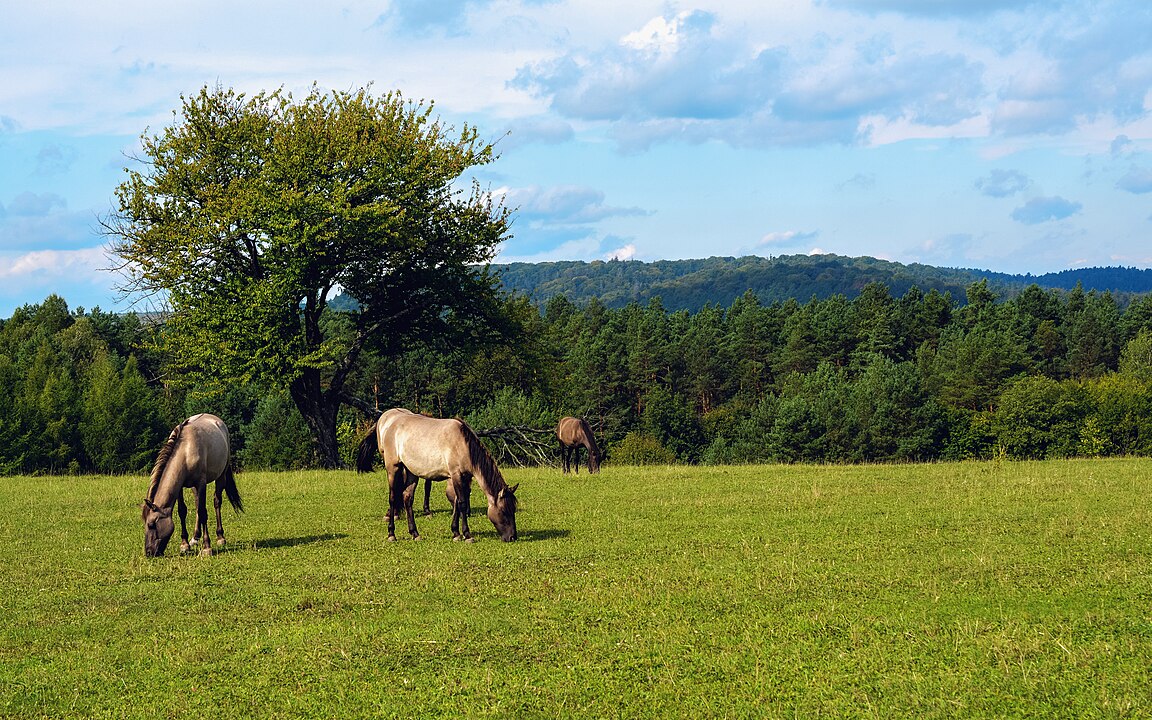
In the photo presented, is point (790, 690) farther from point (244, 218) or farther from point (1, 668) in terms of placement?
point (244, 218)

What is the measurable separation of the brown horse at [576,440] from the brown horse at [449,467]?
12.6m

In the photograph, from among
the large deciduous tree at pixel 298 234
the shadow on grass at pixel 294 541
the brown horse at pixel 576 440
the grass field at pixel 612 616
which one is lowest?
the grass field at pixel 612 616

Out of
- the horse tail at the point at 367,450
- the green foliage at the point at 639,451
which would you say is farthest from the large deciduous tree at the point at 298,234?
the green foliage at the point at 639,451

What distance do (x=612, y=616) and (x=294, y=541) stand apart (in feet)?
27.2

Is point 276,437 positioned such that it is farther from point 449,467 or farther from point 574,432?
point 449,467

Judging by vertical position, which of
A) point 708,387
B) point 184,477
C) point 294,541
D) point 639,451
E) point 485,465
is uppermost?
point 708,387

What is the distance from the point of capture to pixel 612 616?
10.6 meters

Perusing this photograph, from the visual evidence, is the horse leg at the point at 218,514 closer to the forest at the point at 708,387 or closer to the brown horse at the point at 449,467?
the brown horse at the point at 449,467

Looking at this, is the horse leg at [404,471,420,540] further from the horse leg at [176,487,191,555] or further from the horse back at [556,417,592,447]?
the horse back at [556,417,592,447]

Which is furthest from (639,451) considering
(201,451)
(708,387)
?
(201,451)

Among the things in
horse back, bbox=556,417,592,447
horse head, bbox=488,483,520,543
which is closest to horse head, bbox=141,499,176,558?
horse head, bbox=488,483,520,543

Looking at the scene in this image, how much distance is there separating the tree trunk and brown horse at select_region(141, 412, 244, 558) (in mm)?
17740

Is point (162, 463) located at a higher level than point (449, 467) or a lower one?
higher

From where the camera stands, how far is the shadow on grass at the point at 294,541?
16312 mm
